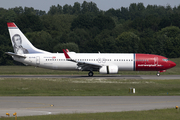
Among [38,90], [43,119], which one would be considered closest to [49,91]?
[38,90]

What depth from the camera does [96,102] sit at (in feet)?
81.4

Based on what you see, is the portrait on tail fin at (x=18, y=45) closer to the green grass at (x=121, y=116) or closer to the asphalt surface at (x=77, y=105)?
the asphalt surface at (x=77, y=105)

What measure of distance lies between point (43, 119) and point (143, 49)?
94.8m

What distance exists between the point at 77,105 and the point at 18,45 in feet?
117

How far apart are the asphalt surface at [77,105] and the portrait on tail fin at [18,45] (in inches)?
1231

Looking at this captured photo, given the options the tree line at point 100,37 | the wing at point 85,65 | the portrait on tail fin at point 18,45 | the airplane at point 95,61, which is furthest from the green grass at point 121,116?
the tree line at point 100,37

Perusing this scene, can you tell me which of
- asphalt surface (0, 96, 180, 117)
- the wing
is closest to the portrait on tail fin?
the wing

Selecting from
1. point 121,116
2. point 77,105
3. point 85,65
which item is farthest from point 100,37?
point 121,116

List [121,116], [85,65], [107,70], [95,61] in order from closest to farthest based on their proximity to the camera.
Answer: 1. [121,116]
2. [107,70]
3. [85,65]
4. [95,61]

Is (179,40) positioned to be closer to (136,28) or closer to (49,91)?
(136,28)

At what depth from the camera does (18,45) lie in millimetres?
56594

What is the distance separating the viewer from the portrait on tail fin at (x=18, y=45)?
2226 inches

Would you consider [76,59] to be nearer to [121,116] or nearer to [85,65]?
[85,65]

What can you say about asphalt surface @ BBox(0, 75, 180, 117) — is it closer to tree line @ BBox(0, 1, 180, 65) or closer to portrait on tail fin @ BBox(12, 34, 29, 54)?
portrait on tail fin @ BBox(12, 34, 29, 54)
